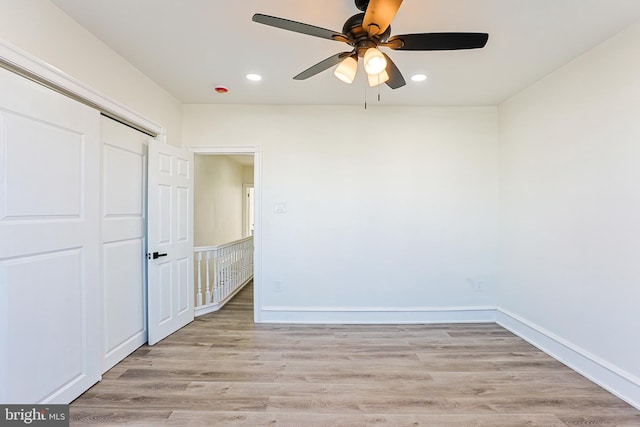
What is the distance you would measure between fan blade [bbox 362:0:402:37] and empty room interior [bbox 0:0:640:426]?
0.01 meters

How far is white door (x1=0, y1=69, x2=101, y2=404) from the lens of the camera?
1628 mm

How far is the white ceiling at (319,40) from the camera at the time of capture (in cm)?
189

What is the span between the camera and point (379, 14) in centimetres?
142

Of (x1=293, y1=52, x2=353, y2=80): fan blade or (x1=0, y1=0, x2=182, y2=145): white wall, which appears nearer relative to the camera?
(x1=0, y1=0, x2=182, y2=145): white wall

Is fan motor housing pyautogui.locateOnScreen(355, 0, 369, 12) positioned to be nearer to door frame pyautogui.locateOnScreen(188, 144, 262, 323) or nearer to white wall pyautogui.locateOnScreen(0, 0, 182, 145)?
white wall pyautogui.locateOnScreen(0, 0, 182, 145)

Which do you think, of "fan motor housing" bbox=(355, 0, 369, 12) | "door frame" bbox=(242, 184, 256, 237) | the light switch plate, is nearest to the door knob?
the light switch plate

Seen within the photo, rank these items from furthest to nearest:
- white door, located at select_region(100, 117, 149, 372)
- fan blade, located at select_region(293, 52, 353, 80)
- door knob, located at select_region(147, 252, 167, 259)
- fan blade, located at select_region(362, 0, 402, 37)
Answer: door knob, located at select_region(147, 252, 167, 259), white door, located at select_region(100, 117, 149, 372), fan blade, located at select_region(293, 52, 353, 80), fan blade, located at select_region(362, 0, 402, 37)

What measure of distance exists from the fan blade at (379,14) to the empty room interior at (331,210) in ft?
0.03

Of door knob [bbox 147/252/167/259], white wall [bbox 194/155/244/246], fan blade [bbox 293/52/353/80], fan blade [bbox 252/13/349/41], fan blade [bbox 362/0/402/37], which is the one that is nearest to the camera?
fan blade [bbox 362/0/402/37]

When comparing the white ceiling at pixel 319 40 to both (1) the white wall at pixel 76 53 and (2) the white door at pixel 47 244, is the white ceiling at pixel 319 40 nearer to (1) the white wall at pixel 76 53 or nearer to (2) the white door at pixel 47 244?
(1) the white wall at pixel 76 53

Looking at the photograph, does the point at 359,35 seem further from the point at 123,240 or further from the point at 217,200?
the point at 217,200

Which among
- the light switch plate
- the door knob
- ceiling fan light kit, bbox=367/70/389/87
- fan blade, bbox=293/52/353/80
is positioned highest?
fan blade, bbox=293/52/353/80

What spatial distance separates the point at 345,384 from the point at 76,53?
3.04 m

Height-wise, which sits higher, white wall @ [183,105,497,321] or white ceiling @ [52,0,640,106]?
white ceiling @ [52,0,640,106]
